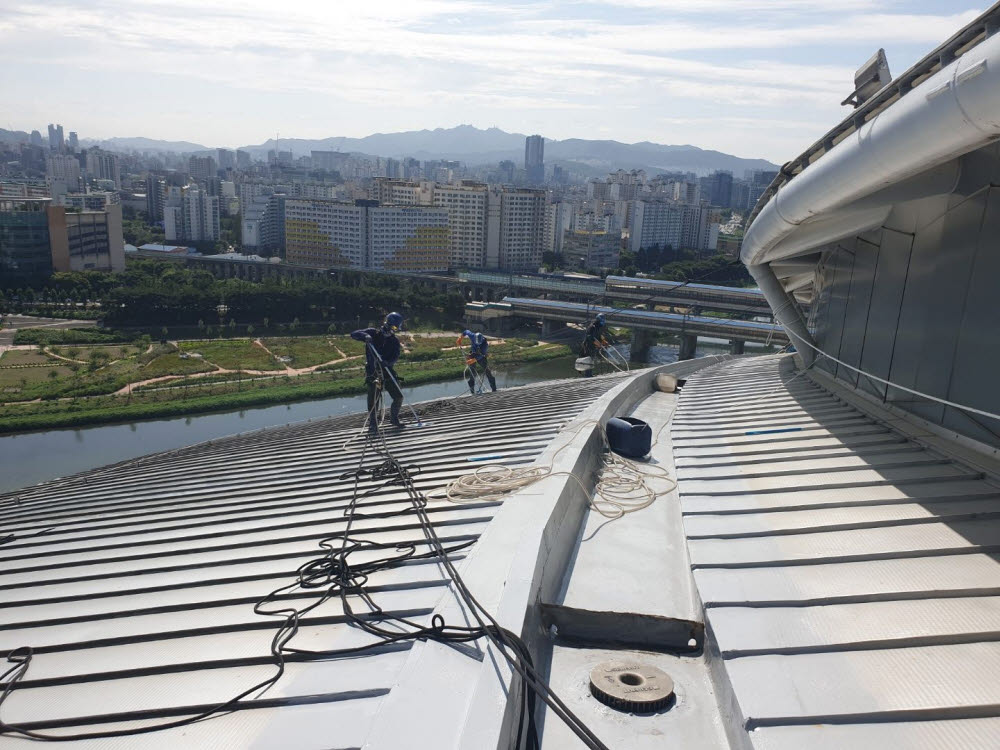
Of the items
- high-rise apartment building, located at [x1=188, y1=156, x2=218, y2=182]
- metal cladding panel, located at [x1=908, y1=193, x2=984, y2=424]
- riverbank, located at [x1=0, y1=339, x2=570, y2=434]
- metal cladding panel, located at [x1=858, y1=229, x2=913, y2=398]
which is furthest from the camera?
high-rise apartment building, located at [x1=188, y1=156, x2=218, y2=182]

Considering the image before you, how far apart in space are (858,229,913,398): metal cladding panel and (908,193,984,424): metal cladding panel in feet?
1.31

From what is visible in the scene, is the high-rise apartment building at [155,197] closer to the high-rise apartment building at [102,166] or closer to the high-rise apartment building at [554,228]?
the high-rise apartment building at [102,166]

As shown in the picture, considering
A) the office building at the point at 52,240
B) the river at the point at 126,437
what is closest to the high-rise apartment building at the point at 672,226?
the office building at the point at 52,240

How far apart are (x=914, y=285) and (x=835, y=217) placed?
0.59 metres

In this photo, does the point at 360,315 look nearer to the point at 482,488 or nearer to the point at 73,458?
the point at 73,458

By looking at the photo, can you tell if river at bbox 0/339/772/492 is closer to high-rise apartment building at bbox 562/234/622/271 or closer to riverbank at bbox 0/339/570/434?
riverbank at bbox 0/339/570/434

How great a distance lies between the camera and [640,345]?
109 feet

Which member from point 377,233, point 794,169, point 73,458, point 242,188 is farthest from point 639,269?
point 794,169

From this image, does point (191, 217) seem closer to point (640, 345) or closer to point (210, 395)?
point (210, 395)

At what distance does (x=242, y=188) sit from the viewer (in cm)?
7888

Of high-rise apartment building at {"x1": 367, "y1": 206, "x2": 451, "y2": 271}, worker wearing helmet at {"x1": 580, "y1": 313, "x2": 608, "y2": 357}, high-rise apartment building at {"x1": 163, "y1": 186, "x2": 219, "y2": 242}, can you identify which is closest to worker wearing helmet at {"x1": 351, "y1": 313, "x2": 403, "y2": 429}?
worker wearing helmet at {"x1": 580, "y1": 313, "x2": 608, "y2": 357}

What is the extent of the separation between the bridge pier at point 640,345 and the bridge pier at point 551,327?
14.8 ft

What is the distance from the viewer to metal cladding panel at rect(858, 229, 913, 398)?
4.10 metres

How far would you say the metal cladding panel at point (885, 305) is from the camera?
4102mm
